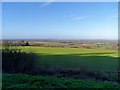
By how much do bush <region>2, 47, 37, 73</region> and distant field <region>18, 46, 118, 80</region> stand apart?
0.18 metres

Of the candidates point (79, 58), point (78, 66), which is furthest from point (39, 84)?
point (79, 58)

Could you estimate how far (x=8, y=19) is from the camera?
625 cm

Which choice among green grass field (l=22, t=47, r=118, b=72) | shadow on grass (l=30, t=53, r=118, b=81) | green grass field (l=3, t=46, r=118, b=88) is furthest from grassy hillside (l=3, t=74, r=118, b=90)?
green grass field (l=22, t=47, r=118, b=72)

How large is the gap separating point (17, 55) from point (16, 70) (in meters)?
0.42

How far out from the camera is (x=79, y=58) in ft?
22.5

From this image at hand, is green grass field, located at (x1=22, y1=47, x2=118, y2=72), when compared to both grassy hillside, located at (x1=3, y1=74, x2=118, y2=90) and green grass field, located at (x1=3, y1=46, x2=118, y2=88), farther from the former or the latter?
grassy hillside, located at (x1=3, y1=74, x2=118, y2=90)

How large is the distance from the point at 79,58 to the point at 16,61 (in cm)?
175

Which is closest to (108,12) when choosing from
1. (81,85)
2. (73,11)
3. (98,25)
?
(98,25)

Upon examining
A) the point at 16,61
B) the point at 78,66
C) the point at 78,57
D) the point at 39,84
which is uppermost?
the point at 78,57

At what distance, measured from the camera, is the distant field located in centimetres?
645

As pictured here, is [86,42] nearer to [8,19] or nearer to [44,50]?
[44,50]

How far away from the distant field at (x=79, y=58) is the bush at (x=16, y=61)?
18cm

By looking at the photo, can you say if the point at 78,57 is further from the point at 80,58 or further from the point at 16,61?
the point at 16,61

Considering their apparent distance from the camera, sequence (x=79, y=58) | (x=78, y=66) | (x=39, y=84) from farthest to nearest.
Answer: (x=79, y=58)
(x=78, y=66)
(x=39, y=84)
